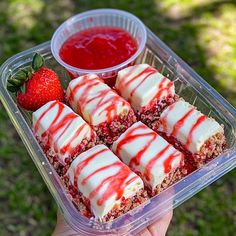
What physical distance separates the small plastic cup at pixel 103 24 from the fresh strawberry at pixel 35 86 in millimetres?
136

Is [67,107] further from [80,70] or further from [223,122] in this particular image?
[223,122]

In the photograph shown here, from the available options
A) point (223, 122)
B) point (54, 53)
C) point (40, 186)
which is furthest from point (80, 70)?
point (40, 186)

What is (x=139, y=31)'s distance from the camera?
220 cm

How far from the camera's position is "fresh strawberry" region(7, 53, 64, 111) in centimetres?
194

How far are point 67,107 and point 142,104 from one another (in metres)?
0.30

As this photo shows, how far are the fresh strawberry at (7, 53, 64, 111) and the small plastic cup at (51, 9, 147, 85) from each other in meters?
0.14

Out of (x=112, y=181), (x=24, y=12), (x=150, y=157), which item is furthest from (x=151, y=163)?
(x=24, y=12)

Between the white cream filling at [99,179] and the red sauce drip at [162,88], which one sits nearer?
the white cream filling at [99,179]

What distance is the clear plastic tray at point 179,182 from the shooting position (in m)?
1.58

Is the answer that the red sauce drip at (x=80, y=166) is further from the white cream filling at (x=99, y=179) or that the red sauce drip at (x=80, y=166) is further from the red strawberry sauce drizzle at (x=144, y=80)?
the red strawberry sauce drizzle at (x=144, y=80)

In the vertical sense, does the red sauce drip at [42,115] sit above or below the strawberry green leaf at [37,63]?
below

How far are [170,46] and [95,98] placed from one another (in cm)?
168

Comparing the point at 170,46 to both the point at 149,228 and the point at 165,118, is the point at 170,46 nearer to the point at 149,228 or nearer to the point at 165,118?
the point at 165,118

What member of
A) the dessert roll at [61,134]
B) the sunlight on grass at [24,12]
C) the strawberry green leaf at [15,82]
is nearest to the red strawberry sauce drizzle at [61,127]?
the dessert roll at [61,134]
